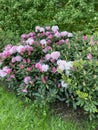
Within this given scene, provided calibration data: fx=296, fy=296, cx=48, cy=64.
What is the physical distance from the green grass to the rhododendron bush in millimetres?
177

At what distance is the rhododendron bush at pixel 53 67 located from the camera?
3.19 metres

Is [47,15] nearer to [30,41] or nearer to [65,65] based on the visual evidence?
[30,41]

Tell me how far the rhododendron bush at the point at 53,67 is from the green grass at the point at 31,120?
0.58 feet

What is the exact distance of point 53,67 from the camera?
349 cm

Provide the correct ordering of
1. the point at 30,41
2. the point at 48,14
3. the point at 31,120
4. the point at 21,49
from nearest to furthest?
1. the point at 31,120
2. the point at 21,49
3. the point at 30,41
4. the point at 48,14

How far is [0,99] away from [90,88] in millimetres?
1313

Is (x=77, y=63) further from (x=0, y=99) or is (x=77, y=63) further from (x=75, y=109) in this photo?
(x=0, y=99)

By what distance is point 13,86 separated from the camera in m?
3.79

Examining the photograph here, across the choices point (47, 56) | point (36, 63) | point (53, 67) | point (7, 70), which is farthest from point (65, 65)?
point (7, 70)

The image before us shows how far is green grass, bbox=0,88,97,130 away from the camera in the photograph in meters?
3.33

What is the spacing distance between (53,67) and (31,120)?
0.67 meters

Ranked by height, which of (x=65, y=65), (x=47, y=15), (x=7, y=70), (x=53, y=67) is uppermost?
(x=65, y=65)

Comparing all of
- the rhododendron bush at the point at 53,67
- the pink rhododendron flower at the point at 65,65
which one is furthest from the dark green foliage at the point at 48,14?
the pink rhododendron flower at the point at 65,65

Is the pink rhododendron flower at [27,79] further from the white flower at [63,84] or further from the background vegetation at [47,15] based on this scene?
the background vegetation at [47,15]
